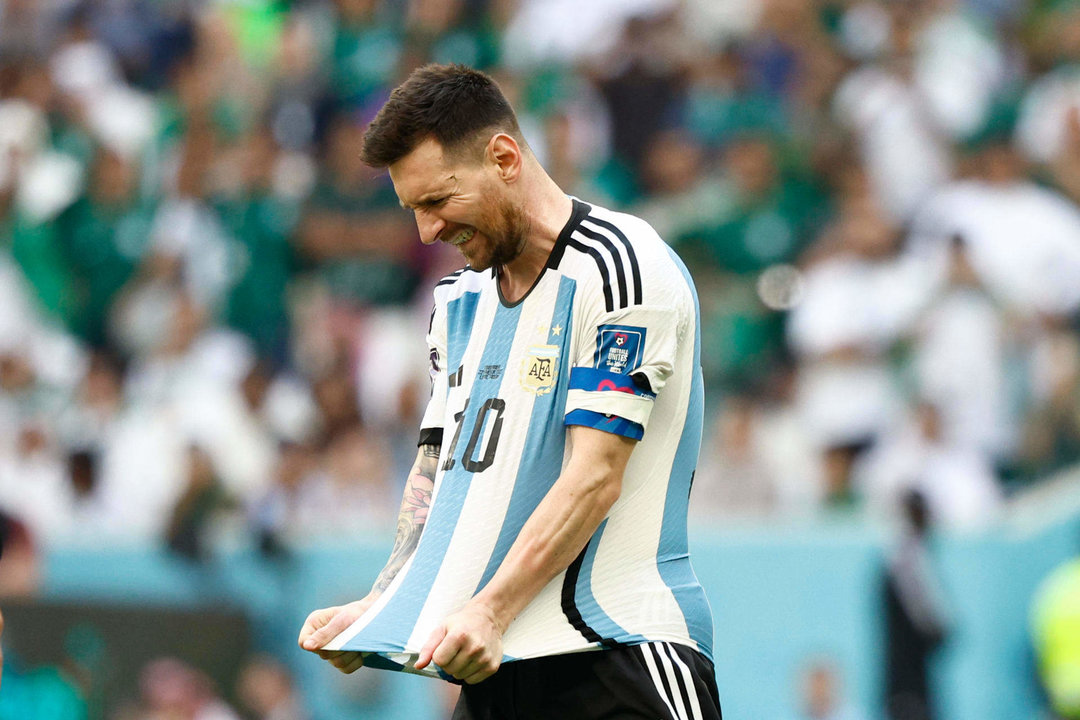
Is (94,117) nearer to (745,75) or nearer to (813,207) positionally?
(745,75)

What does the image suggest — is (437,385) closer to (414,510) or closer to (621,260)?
(414,510)

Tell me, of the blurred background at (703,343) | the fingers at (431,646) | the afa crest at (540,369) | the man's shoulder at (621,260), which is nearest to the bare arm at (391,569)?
the fingers at (431,646)

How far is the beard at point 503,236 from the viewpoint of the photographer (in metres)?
3.43

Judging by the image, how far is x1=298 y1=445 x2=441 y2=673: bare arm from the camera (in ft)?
11.2

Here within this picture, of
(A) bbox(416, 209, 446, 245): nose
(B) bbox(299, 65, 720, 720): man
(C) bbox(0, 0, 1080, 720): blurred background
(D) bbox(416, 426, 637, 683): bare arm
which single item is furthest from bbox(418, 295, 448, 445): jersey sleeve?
(C) bbox(0, 0, 1080, 720): blurred background

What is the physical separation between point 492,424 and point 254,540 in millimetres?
6230

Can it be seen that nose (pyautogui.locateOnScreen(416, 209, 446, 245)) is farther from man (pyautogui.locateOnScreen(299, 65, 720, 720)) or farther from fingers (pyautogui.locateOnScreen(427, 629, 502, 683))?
fingers (pyautogui.locateOnScreen(427, 629, 502, 683))

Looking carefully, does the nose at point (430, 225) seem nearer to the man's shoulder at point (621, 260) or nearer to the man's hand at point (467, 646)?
the man's shoulder at point (621, 260)

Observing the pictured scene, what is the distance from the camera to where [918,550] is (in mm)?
7891

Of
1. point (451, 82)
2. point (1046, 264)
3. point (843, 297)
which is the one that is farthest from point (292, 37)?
point (451, 82)

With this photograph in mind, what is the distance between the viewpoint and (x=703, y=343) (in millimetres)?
8297

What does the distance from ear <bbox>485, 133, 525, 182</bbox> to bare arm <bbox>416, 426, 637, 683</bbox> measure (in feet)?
1.98

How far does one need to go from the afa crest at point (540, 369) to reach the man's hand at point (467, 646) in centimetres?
52

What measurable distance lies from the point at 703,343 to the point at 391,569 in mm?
4893
